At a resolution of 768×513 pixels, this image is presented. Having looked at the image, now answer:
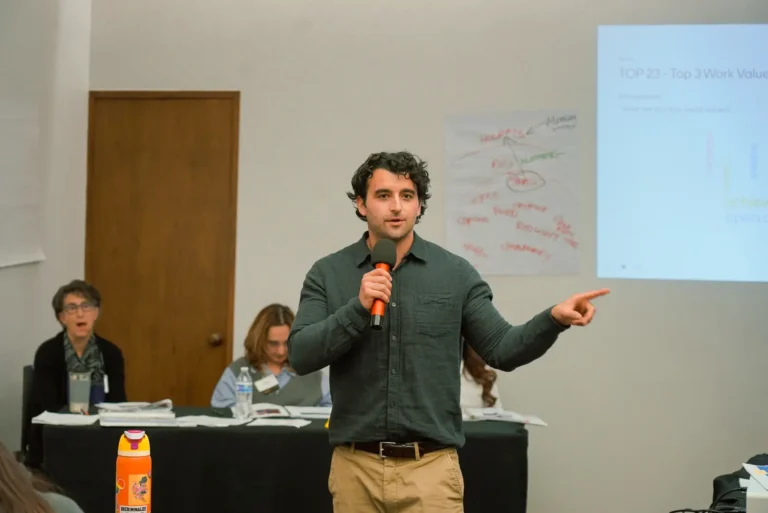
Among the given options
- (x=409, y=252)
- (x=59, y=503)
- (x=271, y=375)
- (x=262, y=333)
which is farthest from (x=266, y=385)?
(x=59, y=503)

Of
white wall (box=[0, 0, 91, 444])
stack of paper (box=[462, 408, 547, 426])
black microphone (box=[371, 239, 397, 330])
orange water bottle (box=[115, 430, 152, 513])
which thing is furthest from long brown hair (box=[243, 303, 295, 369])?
orange water bottle (box=[115, 430, 152, 513])

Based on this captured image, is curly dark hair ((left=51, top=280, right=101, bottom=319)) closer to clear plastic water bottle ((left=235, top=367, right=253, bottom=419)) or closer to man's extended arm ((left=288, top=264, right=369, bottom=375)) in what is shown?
clear plastic water bottle ((left=235, top=367, right=253, bottom=419))

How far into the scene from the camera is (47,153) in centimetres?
468

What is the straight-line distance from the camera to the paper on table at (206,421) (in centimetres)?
351

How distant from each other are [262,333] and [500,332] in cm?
218

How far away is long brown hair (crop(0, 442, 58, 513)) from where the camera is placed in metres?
1.48

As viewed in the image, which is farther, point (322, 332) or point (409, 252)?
point (409, 252)

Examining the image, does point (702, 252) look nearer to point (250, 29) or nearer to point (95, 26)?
point (250, 29)

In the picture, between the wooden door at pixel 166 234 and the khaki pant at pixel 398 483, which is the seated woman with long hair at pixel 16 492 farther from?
the wooden door at pixel 166 234

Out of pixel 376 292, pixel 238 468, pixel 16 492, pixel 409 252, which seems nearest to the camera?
pixel 16 492

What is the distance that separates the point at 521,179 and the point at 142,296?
6.78 feet

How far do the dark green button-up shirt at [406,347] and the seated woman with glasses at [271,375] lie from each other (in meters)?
1.96

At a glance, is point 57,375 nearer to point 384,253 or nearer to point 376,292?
point 384,253

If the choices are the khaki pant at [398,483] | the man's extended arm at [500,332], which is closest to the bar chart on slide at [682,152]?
the man's extended arm at [500,332]
